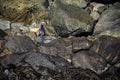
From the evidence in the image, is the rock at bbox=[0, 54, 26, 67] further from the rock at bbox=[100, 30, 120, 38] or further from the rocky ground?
the rock at bbox=[100, 30, 120, 38]

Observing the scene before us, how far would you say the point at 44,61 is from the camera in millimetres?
6242

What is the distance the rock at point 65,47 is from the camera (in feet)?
21.9

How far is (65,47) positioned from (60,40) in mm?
346

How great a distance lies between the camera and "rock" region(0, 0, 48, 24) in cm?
823

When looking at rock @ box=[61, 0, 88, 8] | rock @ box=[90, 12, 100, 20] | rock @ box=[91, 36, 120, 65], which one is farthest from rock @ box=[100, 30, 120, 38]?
rock @ box=[61, 0, 88, 8]

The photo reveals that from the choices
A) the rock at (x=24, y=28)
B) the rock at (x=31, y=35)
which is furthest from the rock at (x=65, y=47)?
the rock at (x=24, y=28)

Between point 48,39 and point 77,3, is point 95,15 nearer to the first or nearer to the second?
point 77,3

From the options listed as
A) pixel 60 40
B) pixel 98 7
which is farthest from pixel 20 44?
pixel 98 7

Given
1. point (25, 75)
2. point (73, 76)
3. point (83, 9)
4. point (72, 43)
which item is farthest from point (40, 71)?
point (83, 9)

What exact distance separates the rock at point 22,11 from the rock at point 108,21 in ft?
5.56

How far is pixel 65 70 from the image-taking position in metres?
6.15

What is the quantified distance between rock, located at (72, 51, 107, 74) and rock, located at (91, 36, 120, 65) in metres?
0.15

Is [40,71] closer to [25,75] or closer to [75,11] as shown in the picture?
[25,75]

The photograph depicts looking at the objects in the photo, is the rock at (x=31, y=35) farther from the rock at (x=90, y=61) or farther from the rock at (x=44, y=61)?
the rock at (x=90, y=61)
